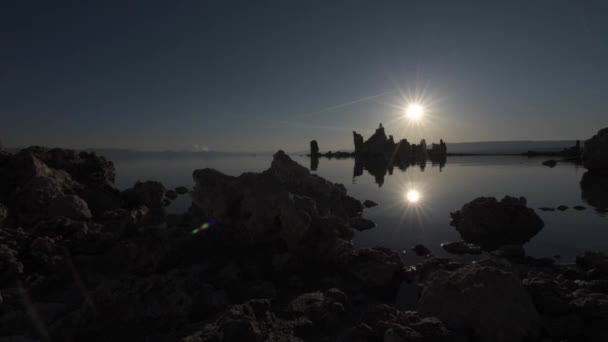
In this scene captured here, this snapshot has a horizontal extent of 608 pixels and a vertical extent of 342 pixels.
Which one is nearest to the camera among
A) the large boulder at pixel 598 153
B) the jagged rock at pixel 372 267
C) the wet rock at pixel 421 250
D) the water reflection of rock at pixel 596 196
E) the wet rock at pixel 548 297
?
the wet rock at pixel 548 297

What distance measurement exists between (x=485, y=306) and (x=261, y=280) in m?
6.85

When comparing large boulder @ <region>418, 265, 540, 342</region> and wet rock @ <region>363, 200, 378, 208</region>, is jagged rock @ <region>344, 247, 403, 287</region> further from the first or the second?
wet rock @ <region>363, 200, 378, 208</region>

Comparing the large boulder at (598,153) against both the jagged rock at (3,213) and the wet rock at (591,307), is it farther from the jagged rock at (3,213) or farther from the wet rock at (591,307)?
the jagged rock at (3,213)

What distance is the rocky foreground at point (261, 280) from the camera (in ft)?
22.5

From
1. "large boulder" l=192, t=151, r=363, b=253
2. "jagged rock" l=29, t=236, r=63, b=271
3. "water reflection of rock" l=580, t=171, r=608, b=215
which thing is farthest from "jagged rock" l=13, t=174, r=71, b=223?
"water reflection of rock" l=580, t=171, r=608, b=215

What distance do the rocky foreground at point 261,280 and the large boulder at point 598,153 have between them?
161ft

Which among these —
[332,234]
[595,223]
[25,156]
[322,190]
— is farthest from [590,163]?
[25,156]

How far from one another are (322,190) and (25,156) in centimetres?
2339

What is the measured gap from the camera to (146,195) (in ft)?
82.4

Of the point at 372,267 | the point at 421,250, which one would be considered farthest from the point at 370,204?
the point at 372,267

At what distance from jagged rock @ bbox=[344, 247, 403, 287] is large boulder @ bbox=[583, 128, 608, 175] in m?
61.1

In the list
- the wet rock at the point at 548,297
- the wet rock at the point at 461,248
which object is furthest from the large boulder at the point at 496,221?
the wet rock at the point at 548,297

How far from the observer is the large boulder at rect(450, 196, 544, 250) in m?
16.2

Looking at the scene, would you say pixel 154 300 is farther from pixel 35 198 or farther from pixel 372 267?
pixel 35 198
